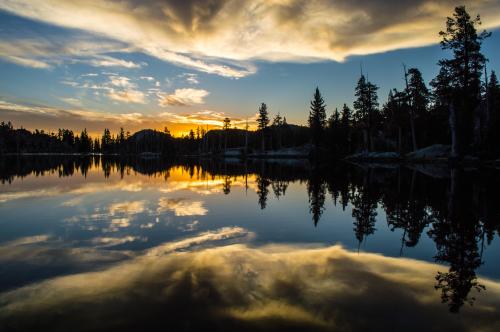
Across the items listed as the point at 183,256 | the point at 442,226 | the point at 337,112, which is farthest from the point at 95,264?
the point at 337,112

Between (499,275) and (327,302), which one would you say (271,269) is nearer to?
(327,302)

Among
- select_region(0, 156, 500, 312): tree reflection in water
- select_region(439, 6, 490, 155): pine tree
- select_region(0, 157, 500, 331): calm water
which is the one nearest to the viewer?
select_region(0, 157, 500, 331): calm water

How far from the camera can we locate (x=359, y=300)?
551 centimetres

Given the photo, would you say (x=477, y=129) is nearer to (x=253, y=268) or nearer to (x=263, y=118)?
(x=253, y=268)

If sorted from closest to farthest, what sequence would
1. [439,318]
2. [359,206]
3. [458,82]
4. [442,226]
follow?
[439,318], [442,226], [359,206], [458,82]

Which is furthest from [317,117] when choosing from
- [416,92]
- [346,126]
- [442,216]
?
[442,216]

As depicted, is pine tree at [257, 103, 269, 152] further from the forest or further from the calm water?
the calm water

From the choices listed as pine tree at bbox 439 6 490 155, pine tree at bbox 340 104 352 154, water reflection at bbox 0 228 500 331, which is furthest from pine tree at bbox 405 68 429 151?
water reflection at bbox 0 228 500 331

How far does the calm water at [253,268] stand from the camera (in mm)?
4941

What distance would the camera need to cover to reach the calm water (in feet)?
16.2

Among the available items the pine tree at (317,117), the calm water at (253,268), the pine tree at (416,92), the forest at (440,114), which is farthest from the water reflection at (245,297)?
the pine tree at (317,117)

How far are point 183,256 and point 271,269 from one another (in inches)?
83.6

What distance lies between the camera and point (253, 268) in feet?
23.5

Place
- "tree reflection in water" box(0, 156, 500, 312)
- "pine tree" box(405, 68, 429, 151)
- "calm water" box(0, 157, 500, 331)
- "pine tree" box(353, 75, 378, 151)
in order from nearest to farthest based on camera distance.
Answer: "calm water" box(0, 157, 500, 331)
"tree reflection in water" box(0, 156, 500, 312)
"pine tree" box(405, 68, 429, 151)
"pine tree" box(353, 75, 378, 151)
